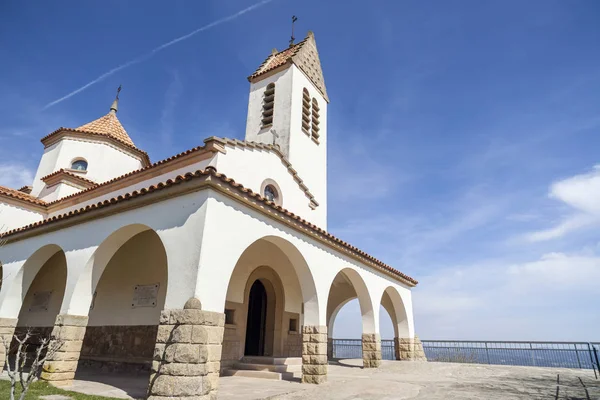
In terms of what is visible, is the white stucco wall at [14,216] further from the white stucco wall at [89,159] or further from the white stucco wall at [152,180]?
the white stucco wall at [89,159]

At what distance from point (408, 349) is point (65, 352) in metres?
12.3

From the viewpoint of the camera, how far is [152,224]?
7.04 metres

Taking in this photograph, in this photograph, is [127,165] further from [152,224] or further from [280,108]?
[152,224]

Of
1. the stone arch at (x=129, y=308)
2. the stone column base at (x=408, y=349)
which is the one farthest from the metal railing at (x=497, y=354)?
the stone arch at (x=129, y=308)

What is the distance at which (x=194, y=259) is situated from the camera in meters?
6.12

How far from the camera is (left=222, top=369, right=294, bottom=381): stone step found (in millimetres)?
8957

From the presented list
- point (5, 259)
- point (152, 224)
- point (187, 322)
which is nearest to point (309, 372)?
point (187, 322)

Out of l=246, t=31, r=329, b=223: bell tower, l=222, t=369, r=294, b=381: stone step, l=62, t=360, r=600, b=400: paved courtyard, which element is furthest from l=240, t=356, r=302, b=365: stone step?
l=246, t=31, r=329, b=223: bell tower

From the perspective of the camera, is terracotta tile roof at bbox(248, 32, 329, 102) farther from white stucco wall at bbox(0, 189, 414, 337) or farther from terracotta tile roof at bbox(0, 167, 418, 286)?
white stucco wall at bbox(0, 189, 414, 337)

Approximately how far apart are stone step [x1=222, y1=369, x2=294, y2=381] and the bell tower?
6894 millimetres

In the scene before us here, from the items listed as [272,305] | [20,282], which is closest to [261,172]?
[272,305]

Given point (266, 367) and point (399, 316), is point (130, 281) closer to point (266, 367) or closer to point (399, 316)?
point (266, 367)

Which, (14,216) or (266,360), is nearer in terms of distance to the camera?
(266,360)

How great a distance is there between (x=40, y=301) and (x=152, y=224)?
8.59 metres
